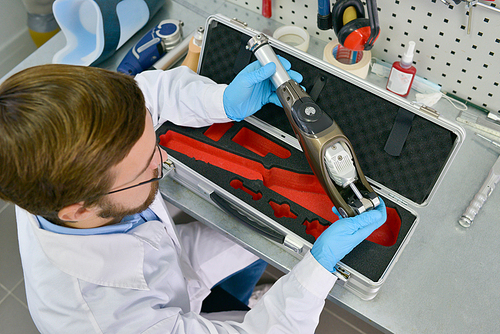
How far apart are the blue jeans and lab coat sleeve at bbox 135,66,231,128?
0.49m

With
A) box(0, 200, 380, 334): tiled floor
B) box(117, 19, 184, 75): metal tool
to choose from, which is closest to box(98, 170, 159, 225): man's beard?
box(117, 19, 184, 75): metal tool

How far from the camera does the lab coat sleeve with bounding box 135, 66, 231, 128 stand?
106 cm

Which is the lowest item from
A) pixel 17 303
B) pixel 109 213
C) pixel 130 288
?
pixel 17 303

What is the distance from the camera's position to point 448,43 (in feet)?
3.48

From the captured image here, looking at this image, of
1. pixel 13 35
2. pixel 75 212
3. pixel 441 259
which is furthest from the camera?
pixel 13 35

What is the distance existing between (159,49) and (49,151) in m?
0.77

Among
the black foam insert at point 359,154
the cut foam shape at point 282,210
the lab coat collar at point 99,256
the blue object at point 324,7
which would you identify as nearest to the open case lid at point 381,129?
the black foam insert at point 359,154

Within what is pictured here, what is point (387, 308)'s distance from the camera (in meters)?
0.92

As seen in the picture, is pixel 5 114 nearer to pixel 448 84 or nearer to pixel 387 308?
pixel 387 308

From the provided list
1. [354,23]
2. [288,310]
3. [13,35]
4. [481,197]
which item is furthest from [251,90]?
[13,35]

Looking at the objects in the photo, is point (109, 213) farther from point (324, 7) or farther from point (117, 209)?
point (324, 7)

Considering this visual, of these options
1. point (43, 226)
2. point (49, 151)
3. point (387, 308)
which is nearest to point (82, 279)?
point (43, 226)

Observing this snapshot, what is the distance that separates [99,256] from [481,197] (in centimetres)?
92

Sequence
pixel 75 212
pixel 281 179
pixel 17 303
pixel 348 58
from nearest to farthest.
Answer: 1. pixel 75 212
2. pixel 281 179
3. pixel 348 58
4. pixel 17 303
